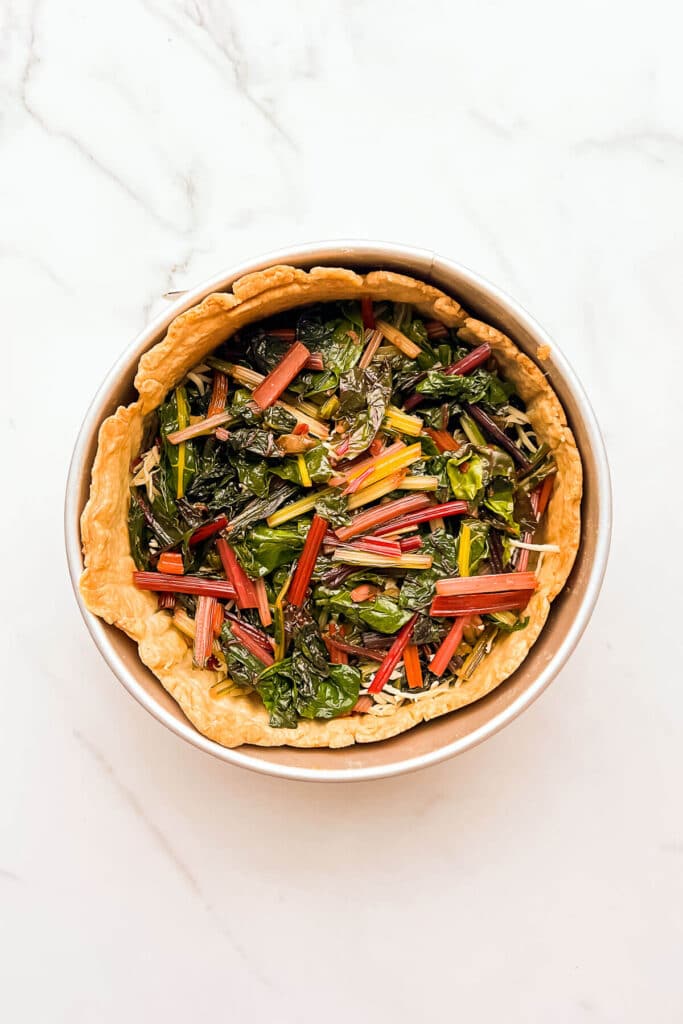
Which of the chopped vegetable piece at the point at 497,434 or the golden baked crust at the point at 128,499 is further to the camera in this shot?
the chopped vegetable piece at the point at 497,434

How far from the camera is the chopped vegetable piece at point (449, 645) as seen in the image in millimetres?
2092

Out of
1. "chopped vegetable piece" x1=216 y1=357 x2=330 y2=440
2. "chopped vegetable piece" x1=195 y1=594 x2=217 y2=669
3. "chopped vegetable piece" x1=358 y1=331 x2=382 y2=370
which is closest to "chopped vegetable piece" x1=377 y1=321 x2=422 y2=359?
"chopped vegetable piece" x1=358 y1=331 x2=382 y2=370

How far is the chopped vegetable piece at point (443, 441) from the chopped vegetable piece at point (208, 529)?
1.86ft

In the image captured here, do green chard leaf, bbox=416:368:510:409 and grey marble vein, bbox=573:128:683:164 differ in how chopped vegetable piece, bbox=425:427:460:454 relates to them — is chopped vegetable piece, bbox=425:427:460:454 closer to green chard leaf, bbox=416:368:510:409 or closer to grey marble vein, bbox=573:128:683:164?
green chard leaf, bbox=416:368:510:409

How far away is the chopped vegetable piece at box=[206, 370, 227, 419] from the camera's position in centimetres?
209

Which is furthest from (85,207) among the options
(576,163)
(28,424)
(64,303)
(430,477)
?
(576,163)

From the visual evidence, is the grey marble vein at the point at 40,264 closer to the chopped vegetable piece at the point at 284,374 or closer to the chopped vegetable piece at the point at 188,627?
the chopped vegetable piece at the point at 284,374

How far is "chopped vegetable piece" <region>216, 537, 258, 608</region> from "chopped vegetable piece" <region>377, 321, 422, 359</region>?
660 millimetres

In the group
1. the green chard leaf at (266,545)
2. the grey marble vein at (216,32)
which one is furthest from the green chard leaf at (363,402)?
the grey marble vein at (216,32)

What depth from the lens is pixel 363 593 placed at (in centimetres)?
213

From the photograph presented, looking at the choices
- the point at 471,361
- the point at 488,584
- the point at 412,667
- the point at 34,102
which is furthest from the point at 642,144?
the point at 34,102

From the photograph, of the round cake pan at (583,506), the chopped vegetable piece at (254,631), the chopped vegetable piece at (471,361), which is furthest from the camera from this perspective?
the chopped vegetable piece at (254,631)

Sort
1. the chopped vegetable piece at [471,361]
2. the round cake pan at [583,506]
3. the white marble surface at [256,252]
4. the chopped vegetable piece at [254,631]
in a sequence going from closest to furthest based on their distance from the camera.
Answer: the round cake pan at [583,506] < the chopped vegetable piece at [471,361] < the chopped vegetable piece at [254,631] < the white marble surface at [256,252]

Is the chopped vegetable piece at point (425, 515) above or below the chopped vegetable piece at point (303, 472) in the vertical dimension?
above
